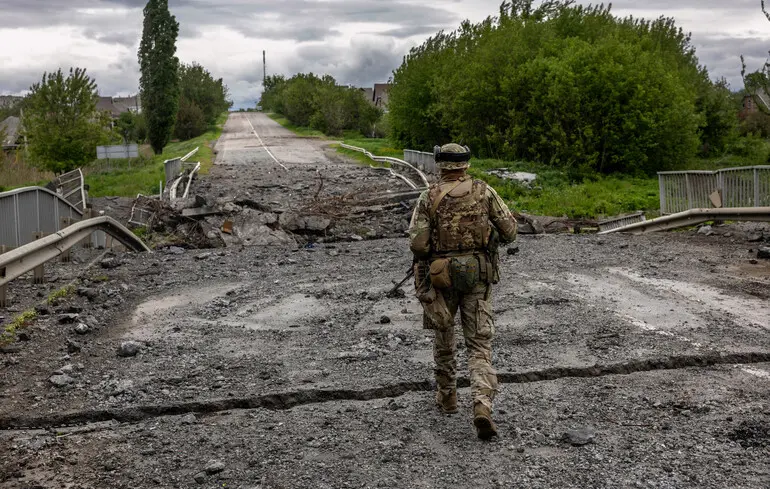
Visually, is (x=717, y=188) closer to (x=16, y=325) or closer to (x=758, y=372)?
(x=758, y=372)

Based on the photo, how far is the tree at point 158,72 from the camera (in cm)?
5447

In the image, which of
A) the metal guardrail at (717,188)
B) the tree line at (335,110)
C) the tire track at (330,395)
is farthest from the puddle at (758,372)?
the tree line at (335,110)

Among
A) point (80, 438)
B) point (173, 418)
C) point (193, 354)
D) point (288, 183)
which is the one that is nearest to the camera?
point (80, 438)

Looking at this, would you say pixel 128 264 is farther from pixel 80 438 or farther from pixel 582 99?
pixel 582 99

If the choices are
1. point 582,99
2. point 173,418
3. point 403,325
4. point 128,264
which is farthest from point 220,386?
point 582,99

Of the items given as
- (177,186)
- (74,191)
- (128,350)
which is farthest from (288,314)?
(177,186)

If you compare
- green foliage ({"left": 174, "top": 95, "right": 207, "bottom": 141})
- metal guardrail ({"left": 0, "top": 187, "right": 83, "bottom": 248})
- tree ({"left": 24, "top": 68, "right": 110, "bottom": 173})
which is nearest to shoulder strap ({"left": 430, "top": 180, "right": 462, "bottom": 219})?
metal guardrail ({"left": 0, "top": 187, "right": 83, "bottom": 248})

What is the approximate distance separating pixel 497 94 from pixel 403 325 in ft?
85.4

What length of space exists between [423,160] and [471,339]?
80.9 ft

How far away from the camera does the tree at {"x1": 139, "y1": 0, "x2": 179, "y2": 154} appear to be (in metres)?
54.5

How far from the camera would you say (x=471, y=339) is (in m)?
5.29

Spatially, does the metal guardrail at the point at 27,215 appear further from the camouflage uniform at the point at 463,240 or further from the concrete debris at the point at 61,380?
the camouflage uniform at the point at 463,240

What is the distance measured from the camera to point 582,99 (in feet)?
91.9

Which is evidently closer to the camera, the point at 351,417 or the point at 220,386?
the point at 351,417
